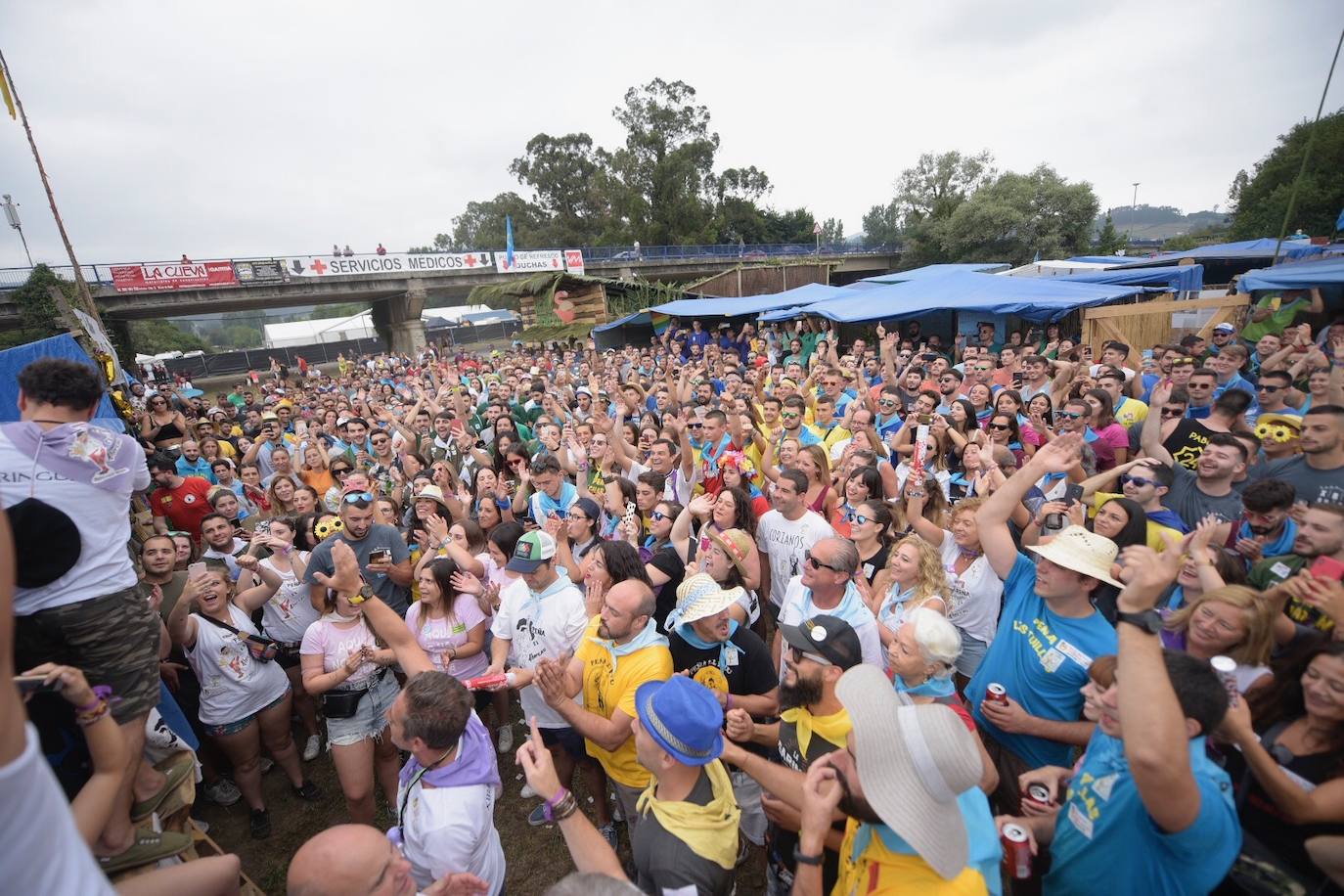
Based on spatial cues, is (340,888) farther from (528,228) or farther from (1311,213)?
(528,228)

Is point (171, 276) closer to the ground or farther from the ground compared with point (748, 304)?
farther from the ground

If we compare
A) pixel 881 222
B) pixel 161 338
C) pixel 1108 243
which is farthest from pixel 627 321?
pixel 881 222

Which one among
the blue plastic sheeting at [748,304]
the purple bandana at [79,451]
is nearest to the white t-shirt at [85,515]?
the purple bandana at [79,451]

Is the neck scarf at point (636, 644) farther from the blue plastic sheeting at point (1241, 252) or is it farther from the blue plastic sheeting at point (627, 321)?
the blue plastic sheeting at point (1241, 252)

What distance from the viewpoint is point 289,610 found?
3.90 meters

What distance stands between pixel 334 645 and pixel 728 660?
2338mm

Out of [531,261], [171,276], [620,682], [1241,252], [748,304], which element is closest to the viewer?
[620,682]

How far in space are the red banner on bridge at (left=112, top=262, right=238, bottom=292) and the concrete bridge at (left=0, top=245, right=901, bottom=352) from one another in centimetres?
3

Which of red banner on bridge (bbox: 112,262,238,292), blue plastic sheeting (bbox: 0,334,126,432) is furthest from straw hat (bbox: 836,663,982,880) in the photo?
red banner on bridge (bbox: 112,262,238,292)

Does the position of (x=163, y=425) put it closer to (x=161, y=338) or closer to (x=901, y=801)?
(x=901, y=801)

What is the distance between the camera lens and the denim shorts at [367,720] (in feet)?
10.7

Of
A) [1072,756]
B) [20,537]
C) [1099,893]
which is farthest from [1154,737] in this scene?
[20,537]

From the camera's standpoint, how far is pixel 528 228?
57844 mm

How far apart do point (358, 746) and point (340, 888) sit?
2.11 metres
